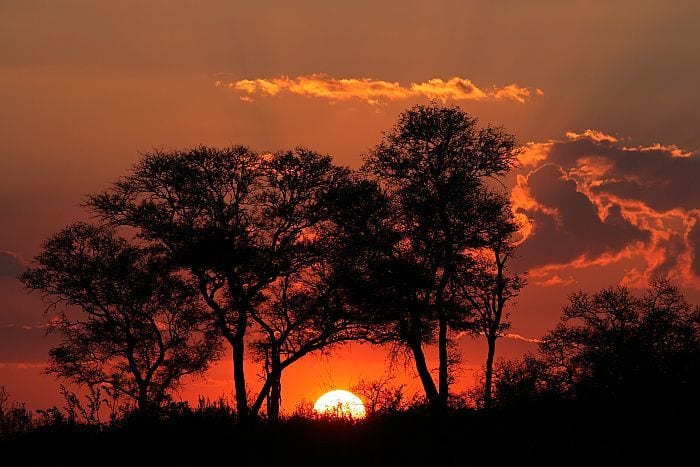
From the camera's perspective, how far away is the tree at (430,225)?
34750mm

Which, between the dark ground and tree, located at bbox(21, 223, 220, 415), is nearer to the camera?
the dark ground

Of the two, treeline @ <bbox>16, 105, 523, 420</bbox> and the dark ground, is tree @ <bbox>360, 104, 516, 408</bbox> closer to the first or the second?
treeline @ <bbox>16, 105, 523, 420</bbox>

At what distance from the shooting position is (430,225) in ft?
115

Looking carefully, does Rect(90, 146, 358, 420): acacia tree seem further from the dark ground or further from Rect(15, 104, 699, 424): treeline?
the dark ground

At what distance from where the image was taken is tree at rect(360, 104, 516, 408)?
34.8 meters

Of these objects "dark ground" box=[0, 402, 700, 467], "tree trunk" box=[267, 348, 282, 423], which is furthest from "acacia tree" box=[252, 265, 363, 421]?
"dark ground" box=[0, 402, 700, 467]

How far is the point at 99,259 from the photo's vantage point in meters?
45.7

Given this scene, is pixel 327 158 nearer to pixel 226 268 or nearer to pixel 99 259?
pixel 226 268

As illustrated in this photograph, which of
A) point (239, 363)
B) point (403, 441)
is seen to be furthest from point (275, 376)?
point (403, 441)

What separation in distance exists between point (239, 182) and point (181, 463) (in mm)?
25237

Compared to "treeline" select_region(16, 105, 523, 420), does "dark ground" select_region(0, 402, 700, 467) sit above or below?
below

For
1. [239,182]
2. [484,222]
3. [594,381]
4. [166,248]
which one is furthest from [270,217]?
[594,381]

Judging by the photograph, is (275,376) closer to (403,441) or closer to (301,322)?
(301,322)

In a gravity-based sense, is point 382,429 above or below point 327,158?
below
